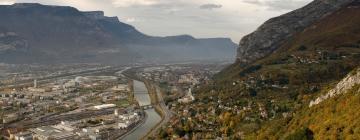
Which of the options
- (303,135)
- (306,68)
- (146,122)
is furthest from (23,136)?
(306,68)

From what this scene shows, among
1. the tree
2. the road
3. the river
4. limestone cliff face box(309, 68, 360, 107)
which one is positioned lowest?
the river

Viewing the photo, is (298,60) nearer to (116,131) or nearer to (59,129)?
(116,131)

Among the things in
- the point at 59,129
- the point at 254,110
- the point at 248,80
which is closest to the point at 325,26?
the point at 248,80

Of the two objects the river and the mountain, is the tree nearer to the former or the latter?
the mountain

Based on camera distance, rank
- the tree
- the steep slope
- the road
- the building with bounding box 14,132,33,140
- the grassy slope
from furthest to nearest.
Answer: the road → the building with bounding box 14,132,33,140 → the grassy slope → the tree → the steep slope

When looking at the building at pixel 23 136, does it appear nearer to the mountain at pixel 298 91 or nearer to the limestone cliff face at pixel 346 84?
the mountain at pixel 298 91

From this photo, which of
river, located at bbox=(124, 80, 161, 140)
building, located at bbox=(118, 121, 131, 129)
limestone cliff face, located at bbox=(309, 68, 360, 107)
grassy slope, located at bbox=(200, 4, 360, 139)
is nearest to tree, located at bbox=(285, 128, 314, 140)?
grassy slope, located at bbox=(200, 4, 360, 139)

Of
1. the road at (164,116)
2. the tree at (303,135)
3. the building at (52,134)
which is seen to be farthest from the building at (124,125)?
the tree at (303,135)
